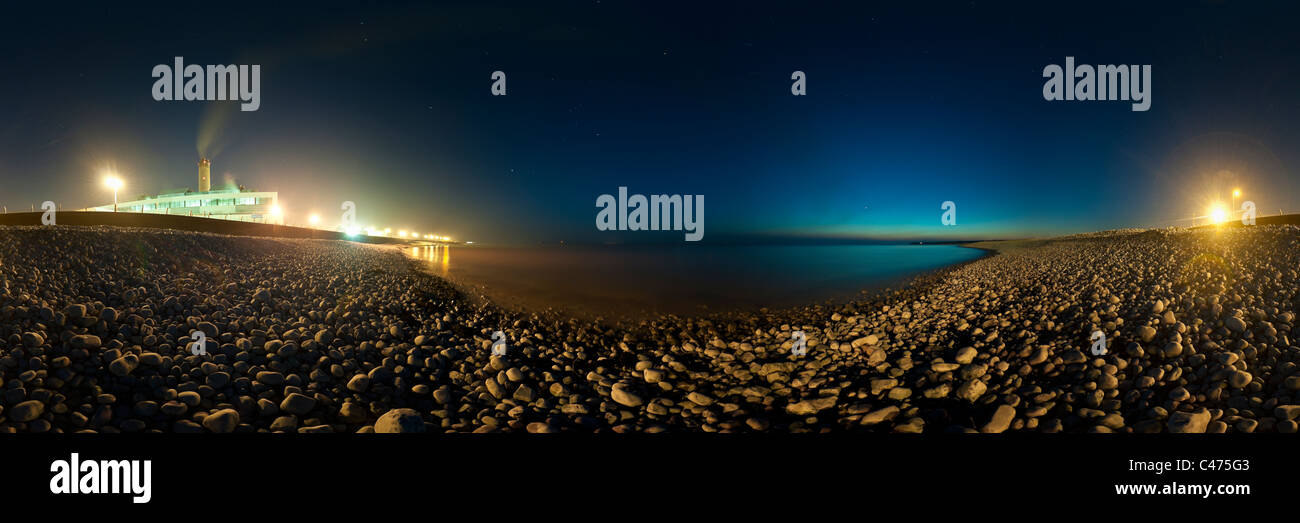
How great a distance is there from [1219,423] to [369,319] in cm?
1090

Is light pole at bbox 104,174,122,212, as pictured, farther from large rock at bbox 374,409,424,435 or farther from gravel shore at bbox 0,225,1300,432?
large rock at bbox 374,409,424,435

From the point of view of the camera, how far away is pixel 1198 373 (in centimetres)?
520

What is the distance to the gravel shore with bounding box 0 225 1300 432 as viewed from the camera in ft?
14.9

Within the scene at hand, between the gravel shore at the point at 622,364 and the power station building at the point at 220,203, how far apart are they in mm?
80714

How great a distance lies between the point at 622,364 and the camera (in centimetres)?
729

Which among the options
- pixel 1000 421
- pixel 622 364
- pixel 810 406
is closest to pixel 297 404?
pixel 622 364

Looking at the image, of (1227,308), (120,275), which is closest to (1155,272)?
(1227,308)

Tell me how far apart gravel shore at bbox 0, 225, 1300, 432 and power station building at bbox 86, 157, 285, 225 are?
8071 centimetres

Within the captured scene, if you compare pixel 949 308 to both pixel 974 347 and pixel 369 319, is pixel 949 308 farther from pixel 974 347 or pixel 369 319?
pixel 369 319

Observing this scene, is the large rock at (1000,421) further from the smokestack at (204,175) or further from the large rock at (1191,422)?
the smokestack at (204,175)

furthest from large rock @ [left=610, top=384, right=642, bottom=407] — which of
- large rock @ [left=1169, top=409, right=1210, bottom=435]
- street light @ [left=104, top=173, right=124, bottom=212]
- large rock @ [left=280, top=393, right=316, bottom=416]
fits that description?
street light @ [left=104, top=173, right=124, bottom=212]

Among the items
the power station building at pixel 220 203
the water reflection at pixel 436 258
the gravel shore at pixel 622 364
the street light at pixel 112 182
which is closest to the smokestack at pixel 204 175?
the power station building at pixel 220 203

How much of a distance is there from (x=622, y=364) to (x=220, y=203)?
3853 inches

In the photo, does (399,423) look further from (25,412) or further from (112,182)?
(112,182)
